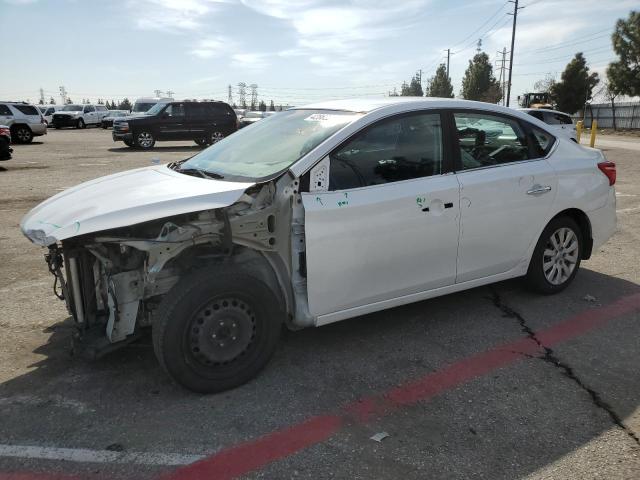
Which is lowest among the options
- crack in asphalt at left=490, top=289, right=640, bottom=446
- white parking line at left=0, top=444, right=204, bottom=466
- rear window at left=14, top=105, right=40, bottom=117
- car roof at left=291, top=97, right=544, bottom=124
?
crack in asphalt at left=490, top=289, right=640, bottom=446

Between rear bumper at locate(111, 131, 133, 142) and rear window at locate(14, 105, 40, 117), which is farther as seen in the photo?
rear window at locate(14, 105, 40, 117)

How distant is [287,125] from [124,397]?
2274 mm

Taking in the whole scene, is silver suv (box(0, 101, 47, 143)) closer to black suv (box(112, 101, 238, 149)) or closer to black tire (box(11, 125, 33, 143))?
black tire (box(11, 125, 33, 143))

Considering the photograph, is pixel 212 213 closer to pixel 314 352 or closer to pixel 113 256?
pixel 113 256

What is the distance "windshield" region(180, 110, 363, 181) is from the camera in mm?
3557

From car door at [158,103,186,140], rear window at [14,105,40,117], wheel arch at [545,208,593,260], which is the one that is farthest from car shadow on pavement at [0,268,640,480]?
rear window at [14,105,40,117]

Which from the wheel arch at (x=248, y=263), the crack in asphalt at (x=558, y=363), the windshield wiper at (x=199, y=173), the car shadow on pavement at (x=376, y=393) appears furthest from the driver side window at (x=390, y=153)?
the crack in asphalt at (x=558, y=363)

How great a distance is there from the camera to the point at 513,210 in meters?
4.18

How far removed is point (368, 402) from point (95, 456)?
1.50m

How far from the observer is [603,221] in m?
4.88

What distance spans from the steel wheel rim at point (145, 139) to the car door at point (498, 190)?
802 inches

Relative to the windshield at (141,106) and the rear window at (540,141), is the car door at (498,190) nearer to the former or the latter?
the rear window at (540,141)

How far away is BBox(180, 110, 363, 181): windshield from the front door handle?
162 cm

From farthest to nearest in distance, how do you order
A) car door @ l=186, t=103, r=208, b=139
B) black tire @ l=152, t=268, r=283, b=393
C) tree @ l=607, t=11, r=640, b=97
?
tree @ l=607, t=11, r=640, b=97, car door @ l=186, t=103, r=208, b=139, black tire @ l=152, t=268, r=283, b=393
